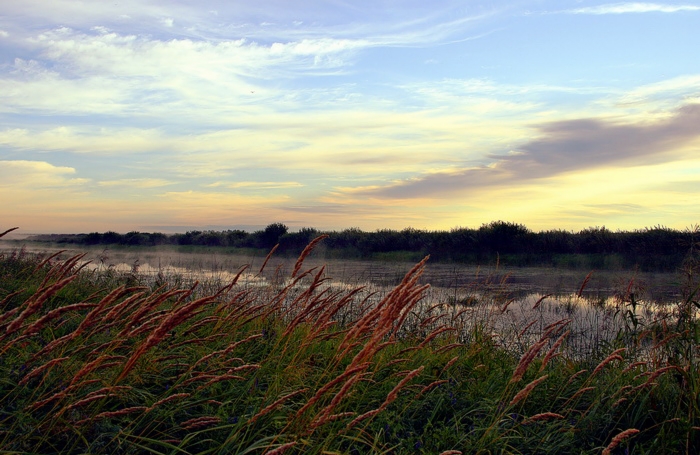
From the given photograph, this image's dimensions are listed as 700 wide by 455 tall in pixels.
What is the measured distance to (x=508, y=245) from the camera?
74.6 ft

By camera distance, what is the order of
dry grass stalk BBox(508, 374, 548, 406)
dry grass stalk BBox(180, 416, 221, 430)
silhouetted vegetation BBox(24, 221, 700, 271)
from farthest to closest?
silhouetted vegetation BBox(24, 221, 700, 271), dry grass stalk BBox(180, 416, 221, 430), dry grass stalk BBox(508, 374, 548, 406)

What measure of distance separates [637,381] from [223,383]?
11.9ft

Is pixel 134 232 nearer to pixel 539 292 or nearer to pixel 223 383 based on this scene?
pixel 539 292

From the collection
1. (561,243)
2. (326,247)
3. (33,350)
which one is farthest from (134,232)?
(33,350)

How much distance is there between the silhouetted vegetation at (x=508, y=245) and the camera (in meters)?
20.0

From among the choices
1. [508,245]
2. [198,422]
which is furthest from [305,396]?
[508,245]

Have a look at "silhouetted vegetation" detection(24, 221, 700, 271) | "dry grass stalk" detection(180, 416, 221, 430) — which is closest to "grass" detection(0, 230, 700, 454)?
"dry grass stalk" detection(180, 416, 221, 430)

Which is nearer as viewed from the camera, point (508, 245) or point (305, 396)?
point (305, 396)

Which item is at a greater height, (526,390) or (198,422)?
(526,390)

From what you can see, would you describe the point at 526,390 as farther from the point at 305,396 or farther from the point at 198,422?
the point at 198,422

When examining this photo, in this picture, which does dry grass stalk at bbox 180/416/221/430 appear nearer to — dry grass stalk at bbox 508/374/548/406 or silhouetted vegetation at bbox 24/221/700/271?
dry grass stalk at bbox 508/374/548/406

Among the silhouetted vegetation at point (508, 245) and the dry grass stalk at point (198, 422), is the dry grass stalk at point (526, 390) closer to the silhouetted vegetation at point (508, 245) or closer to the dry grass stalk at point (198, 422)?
the dry grass stalk at point (198, 422)

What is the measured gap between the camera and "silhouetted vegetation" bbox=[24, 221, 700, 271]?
789 inches

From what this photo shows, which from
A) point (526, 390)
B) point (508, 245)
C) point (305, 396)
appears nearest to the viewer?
point (526, 390)
